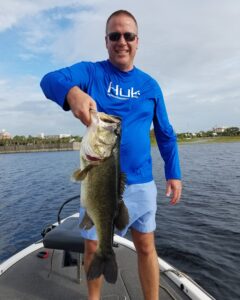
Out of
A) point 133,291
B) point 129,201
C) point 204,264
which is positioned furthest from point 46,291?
point 204,264

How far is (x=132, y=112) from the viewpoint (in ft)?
12.9

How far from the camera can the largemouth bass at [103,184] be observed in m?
2.83

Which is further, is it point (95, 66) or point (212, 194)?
point (212, 194)

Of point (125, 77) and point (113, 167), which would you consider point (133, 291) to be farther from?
point (125, 77)

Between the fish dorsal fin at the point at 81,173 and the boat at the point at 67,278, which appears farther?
the boat at the point at 67,278

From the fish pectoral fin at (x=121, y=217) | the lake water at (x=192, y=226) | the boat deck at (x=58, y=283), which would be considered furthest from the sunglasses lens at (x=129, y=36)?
the lake water at (x=192, y=226)

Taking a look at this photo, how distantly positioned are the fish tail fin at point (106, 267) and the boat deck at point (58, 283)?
A: 5.79 feet

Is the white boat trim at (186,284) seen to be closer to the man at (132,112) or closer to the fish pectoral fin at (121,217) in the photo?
the man at (132,112)

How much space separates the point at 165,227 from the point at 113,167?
38.3ft

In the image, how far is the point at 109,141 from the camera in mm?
2877

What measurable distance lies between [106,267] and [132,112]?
178 cm

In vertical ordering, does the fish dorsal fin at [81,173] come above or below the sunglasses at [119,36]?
below

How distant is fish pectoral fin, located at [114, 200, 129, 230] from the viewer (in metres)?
3.36

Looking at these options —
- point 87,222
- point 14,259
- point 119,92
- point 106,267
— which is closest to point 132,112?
point 119,92
